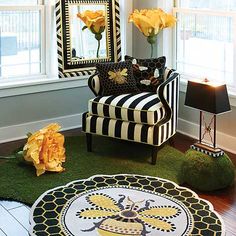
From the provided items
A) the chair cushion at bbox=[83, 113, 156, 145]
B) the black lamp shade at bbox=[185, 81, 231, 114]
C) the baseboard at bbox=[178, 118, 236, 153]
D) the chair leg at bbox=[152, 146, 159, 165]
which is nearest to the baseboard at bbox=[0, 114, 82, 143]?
the chair cushion at bbox=[83, 113, 156, 145]

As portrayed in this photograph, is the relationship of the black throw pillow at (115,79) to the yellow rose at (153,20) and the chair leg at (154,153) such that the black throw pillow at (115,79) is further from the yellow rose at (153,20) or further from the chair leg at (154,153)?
the chair leg at (154,153)

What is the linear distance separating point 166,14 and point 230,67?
768 mm

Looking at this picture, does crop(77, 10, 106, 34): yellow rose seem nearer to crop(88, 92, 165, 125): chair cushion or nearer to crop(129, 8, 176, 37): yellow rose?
crop(129, 8, 176, 37): yellow rose

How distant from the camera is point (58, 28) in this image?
14.5 ft

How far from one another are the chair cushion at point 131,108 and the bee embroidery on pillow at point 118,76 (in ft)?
0.52

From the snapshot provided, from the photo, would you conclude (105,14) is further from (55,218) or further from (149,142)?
(55,218)

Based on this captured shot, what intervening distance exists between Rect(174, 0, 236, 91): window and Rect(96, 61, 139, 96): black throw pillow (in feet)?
2.48

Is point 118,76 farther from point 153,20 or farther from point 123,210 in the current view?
point 123,210

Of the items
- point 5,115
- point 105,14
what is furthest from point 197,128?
point 5,115

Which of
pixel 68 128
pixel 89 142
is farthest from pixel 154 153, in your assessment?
pixel 68 128

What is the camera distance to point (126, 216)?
107 inches

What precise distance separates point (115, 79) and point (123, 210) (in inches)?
56.7

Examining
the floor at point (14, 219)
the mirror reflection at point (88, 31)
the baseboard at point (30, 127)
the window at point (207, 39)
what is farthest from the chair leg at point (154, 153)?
the mirror reflection at point (88, 31)

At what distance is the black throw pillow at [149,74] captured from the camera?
402cm
